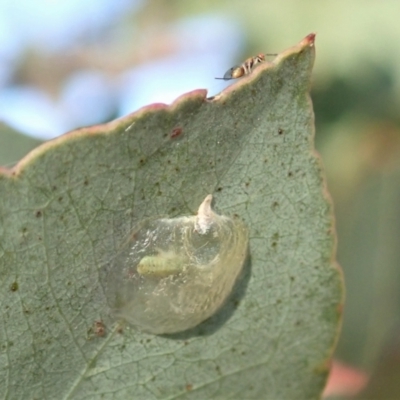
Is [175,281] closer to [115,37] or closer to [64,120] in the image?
[64,120]

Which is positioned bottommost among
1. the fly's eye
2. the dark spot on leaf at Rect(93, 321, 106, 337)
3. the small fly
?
the dark spot on leaf at Rect(93, 321, 106, 337)

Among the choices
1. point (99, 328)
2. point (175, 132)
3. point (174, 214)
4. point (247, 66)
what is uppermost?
point (247, 66)

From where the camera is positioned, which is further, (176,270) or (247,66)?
(247,66)

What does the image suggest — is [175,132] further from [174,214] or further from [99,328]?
[99,328]

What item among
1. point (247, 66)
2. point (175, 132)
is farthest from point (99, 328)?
point (247, 66)

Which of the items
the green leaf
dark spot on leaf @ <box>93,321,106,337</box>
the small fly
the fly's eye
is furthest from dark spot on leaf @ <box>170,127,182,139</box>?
the small fly

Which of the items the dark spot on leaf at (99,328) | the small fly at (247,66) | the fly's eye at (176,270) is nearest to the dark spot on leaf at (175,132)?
the fly's eye at (176,270)

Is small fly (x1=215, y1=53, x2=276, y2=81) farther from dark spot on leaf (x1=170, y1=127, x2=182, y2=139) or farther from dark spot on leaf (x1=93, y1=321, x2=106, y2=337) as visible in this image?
dark spot on leaf (x1=93, y1=321, x2=106, y2=337)
